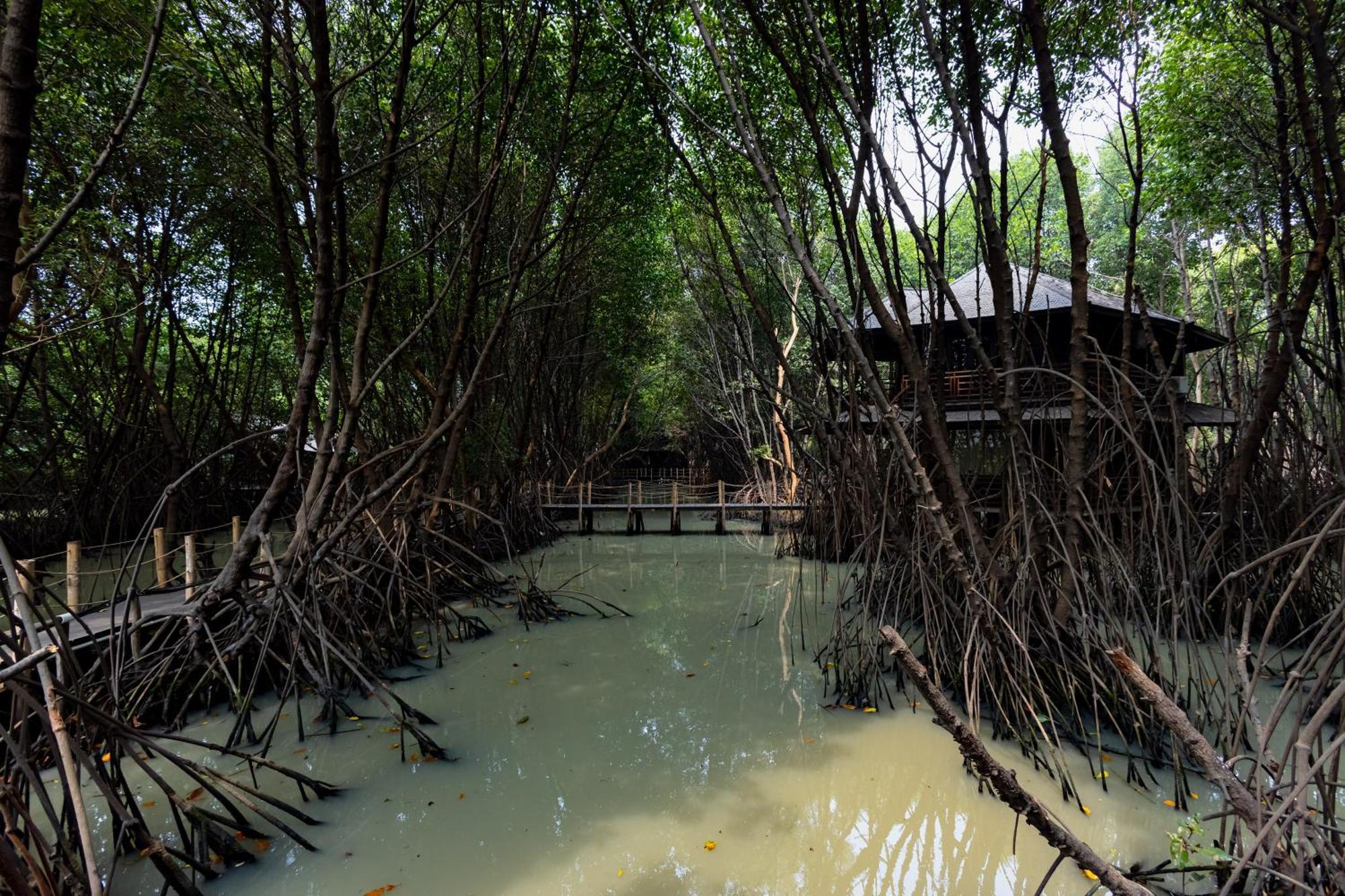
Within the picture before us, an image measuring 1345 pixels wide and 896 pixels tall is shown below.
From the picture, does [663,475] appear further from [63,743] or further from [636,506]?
[63,743]

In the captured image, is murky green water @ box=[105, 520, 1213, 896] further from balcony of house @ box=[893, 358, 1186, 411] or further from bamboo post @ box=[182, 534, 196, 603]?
balcony of house @ box=[893, 358, 1186, 411]

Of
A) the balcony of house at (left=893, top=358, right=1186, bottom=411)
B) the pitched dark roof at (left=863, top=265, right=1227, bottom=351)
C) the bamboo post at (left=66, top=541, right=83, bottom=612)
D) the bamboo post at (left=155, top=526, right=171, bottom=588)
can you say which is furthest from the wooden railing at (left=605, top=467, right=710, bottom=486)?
the bamboo post at (left=66, top=541, right=83, bottom=612)

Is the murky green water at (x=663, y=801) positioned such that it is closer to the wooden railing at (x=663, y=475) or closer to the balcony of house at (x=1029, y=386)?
the balcony of house at (x=1029, y=386)

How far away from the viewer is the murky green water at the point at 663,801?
7.63ft

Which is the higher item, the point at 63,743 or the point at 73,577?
the point at 63,743

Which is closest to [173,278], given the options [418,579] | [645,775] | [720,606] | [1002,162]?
[418,579]

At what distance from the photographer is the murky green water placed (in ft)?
7.63

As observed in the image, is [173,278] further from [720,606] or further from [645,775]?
[645,775]

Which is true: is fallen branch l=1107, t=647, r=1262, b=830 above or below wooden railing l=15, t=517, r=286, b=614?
above

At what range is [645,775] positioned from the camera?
3.04 m

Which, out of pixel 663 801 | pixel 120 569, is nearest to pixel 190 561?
pixel 120 569

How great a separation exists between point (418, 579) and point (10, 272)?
191 inches

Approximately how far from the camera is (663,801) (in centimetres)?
282

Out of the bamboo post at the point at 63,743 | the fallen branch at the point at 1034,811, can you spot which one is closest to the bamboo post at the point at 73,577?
the bamboo post at the point at 63,743
